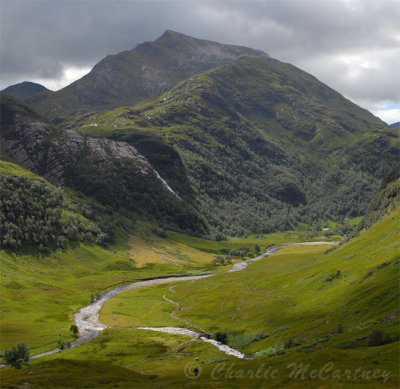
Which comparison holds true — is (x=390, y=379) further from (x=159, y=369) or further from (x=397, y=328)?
(x=159, y=369)

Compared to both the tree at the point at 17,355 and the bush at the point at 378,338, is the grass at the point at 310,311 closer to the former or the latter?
the bush at the point at 378,338

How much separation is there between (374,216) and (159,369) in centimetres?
14129

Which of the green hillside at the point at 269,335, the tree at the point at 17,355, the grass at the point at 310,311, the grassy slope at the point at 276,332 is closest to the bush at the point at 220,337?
the green hillside at the point at 269,335

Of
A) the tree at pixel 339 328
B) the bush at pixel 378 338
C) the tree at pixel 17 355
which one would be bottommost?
the tree at pixel 17 355

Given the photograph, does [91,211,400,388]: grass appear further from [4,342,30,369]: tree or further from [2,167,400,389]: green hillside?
[4,342,30,369]: tree

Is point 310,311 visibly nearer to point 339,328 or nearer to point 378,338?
point 339,328

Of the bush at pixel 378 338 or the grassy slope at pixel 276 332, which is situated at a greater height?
the bush at pixel 378 338

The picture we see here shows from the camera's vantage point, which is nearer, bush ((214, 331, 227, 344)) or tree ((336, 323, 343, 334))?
tree ((336, 323, 343, 334))

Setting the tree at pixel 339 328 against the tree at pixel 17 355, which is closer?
the tree at pixel 339 328

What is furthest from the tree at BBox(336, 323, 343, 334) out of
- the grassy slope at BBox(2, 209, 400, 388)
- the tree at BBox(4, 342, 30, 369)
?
the tree at BBox(4, 342, 30, 369)

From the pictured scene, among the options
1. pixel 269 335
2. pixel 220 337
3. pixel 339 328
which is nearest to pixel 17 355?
pixel 220 337

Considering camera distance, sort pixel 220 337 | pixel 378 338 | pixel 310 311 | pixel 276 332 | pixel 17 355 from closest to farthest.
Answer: pixel 378 338, pixel 17 355, pixel 276 332, pixel 310 311, pixel 220 337

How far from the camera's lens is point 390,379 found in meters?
44.8

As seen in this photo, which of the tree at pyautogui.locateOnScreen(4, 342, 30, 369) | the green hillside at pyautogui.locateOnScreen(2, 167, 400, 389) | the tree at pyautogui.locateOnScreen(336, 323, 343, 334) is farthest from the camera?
the tree at pyautogui.locateOnScreen(4, 342, 30, 369)
